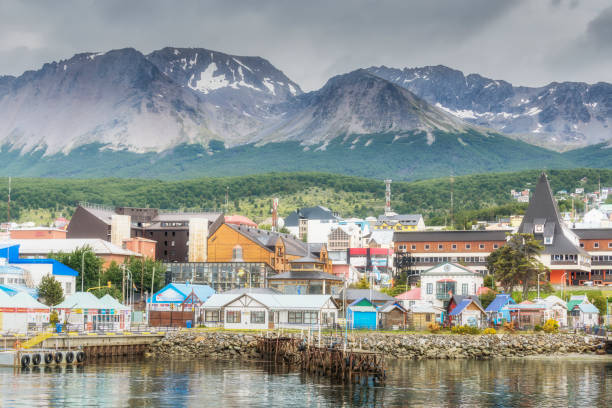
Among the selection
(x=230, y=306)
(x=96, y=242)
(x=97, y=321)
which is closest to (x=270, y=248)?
(x=96, y=242)

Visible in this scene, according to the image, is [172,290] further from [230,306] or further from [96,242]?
[96,242]

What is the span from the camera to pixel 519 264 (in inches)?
4845

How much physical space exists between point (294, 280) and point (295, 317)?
20687mm

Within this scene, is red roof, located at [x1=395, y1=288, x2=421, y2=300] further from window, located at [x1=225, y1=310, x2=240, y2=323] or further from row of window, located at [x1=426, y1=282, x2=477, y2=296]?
window, located at [x1=225, y1=310, x2=240, y2=323]

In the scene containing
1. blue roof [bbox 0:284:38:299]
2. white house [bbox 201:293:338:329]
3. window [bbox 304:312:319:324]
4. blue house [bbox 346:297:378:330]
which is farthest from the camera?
blue house [bbox 346:297:378:330]

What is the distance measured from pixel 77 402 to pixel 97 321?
41.2 m

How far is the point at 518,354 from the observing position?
97.1m

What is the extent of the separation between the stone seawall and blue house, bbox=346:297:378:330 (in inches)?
320

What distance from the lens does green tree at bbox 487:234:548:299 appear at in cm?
12312

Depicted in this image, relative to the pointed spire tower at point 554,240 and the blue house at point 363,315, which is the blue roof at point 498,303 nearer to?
the blue house at point 363,315

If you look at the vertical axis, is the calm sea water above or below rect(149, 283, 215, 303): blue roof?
below

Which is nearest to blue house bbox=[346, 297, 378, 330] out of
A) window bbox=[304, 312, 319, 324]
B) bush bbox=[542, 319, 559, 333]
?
window bbox=[304, 312, 319, 324]

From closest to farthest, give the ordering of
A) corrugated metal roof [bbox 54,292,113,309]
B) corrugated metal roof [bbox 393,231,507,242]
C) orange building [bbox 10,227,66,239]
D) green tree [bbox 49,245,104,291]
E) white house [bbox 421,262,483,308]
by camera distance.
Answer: corrugated metal roof [bbox 54,292,113,309]
white house [bbox 421,262,483,308]
green tree [bbox 49,245,104,291]
corrugated metal roof [bbox 393,231,507,242]
orange building [bbox 10,227,66,239]

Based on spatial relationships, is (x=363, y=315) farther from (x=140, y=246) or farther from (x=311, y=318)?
(x=140, y=246)
